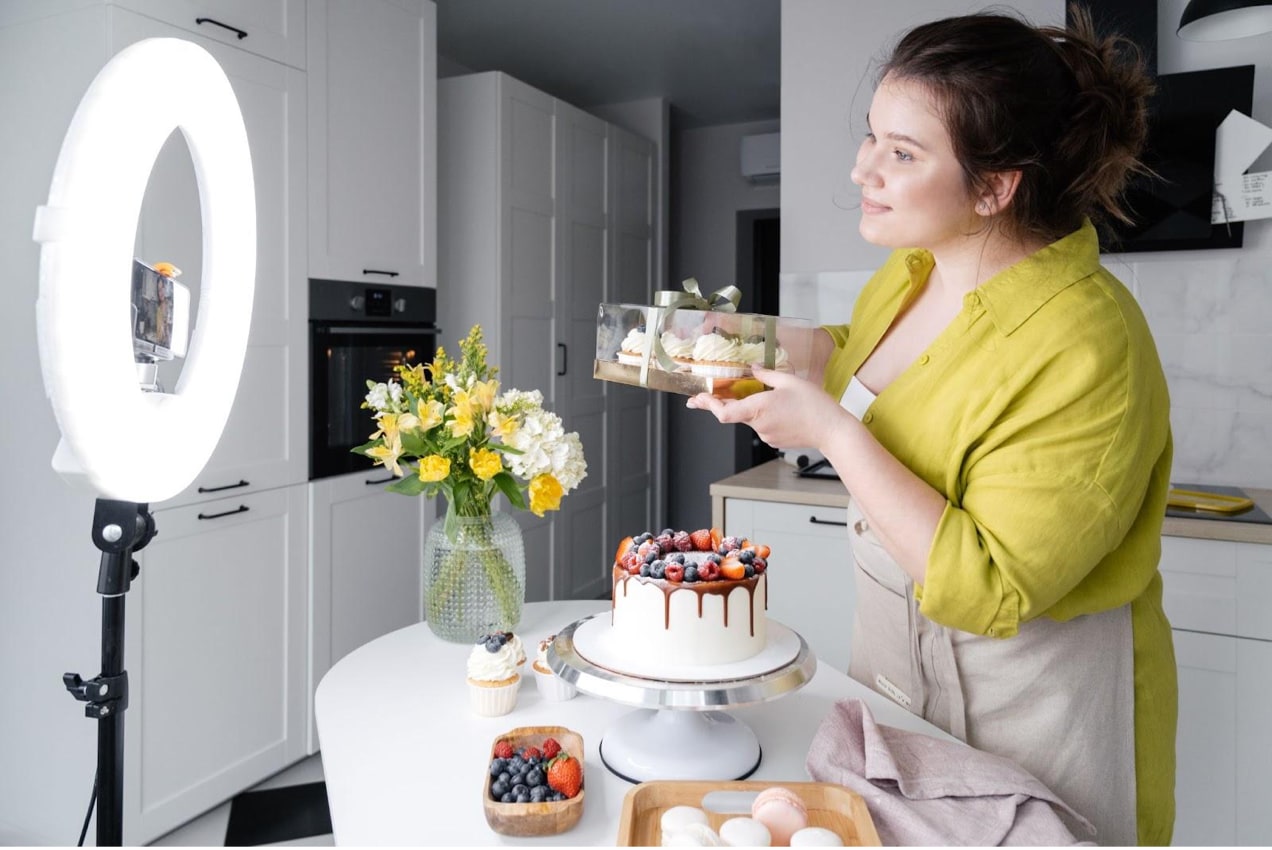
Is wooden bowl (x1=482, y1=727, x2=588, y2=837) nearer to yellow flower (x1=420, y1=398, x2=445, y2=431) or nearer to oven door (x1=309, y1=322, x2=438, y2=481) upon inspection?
yellow flower (x1=420, y1=398, x2=445, y2=431)

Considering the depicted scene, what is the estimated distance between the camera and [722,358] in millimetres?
1128

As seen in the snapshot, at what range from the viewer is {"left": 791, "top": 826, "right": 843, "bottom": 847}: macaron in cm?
76

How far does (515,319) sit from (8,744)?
7.34ft

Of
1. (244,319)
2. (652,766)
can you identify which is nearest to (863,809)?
(652,766)

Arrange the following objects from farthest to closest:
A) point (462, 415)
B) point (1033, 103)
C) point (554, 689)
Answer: point (462, 415) → point (554, 689) → point (1033, 103)

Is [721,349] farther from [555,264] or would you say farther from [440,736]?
[555,264]

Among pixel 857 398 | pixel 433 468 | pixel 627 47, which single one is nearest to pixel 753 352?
pixel 857 398

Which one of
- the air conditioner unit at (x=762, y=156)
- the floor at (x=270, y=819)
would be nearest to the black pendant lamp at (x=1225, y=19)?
the floor at (x=270, y=819)

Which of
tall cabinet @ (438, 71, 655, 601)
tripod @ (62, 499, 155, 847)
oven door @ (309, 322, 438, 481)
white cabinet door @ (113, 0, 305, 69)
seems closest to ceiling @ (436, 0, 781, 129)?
tall cabinet @ (438, 71, 655, 601)

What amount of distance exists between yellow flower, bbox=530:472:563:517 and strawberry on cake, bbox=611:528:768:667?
30 centimetres

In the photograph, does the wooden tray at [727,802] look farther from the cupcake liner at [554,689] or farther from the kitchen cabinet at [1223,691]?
the kitchen cabinet at [1223,691]

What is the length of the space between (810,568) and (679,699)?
5.74ft

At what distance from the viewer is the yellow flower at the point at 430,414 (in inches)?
54.4

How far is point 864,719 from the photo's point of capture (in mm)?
975
